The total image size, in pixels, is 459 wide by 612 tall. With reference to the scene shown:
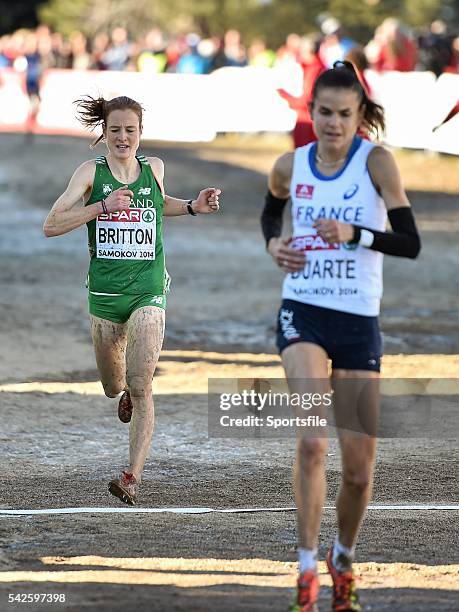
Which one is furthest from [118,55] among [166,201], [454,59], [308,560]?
[308,560]

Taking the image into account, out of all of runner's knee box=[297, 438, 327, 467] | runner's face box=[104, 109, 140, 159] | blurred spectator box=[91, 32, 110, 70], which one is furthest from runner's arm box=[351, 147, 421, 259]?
blurred spectator box=[91, 32, 110, 70]

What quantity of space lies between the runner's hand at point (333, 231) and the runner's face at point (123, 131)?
6.84 ft

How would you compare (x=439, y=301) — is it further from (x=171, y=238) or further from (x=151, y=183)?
(x=151, y=183)

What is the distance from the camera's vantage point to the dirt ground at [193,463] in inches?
248

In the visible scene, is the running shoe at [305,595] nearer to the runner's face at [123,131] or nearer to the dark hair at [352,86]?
the dark hair at [352,86]

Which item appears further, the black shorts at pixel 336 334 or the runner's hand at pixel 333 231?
the black shorts at pixel 336 334

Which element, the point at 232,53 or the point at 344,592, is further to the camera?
the point at 232,53

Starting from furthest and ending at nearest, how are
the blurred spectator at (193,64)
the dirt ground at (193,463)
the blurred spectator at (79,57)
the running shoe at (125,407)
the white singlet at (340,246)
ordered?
the blurred spectator at (79,57) → the blurred spectator at (193,64) → the running shoe at (125,407) → the dirt ground at (193,463) → the white singlet at (340,246)

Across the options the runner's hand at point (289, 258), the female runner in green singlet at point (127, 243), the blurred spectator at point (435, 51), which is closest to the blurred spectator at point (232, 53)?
the blurred spectator at point (435, 51)

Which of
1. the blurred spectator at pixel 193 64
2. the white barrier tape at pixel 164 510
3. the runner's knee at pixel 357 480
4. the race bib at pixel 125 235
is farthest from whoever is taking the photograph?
the blurred spectator at pixel 193 64

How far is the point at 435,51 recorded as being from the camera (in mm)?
28125

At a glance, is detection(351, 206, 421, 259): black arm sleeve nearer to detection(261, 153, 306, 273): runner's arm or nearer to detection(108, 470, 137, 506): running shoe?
detection(261, 153, 306, 273): runner's arm

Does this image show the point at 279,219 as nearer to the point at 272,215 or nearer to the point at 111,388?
the point at 272,215

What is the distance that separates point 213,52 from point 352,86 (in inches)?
1342
